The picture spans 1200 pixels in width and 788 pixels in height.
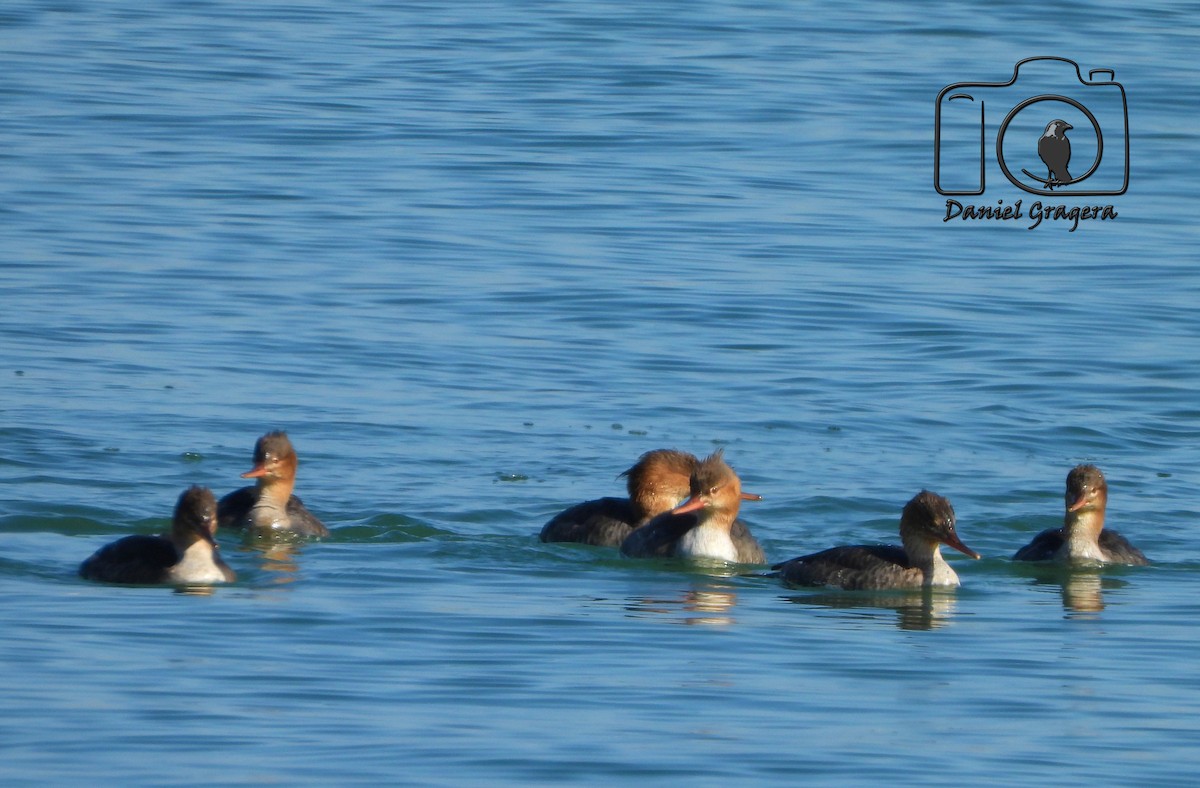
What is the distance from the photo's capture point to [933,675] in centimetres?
1025

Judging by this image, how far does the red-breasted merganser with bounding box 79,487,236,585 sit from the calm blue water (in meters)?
0.23

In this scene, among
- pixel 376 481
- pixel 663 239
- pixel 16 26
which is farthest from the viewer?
pixel 16 26

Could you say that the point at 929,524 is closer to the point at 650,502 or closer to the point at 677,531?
the point at 677,531

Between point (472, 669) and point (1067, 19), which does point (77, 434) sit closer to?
point (472, 669)

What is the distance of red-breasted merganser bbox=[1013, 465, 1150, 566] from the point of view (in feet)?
43.1

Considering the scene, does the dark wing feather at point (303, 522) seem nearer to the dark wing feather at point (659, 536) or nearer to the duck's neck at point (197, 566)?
the duck's neck at point (197, 566)

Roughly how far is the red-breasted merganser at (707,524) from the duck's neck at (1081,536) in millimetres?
1905

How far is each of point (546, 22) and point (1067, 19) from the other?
383 inches

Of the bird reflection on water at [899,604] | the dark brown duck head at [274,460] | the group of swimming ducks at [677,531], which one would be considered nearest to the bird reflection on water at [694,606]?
the bird reflection on water at [899,604]

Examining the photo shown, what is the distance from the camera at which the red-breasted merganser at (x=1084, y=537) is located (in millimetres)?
13141

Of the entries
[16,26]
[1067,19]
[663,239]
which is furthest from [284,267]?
[1067,19]

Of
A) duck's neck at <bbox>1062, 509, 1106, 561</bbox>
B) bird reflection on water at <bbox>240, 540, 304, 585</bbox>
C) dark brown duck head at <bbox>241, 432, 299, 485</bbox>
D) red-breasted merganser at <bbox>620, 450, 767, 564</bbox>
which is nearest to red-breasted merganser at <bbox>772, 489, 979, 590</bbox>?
red-breasted merganser at <bbox>620, 450, 767, 564</bbox>

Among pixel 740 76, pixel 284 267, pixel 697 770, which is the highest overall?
pixel 740 76

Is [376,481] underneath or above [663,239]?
underneath
